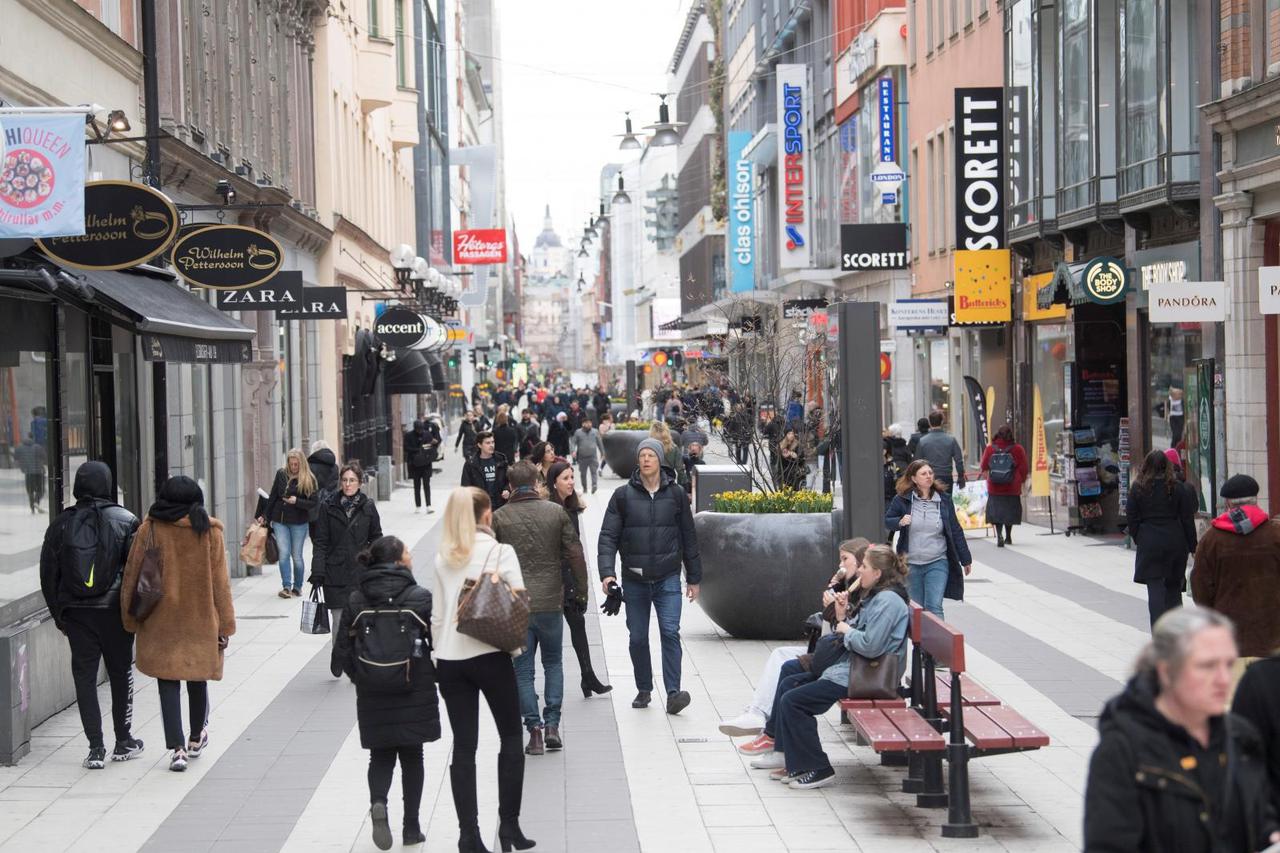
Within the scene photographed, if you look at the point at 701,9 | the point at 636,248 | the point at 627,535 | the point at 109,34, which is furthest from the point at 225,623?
the point at 636,248

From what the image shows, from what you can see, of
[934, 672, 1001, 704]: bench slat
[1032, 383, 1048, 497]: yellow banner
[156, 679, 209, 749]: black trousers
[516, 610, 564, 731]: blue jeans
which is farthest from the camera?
[1032, 383, 1048, 497]: yellow banner

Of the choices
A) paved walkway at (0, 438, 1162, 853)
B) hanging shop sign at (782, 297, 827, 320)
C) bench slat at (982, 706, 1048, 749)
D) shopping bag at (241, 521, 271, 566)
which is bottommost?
paved walkway at (0, 438, 1162, 853)

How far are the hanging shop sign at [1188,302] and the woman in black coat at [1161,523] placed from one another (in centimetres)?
597

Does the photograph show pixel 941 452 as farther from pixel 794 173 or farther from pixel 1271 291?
pixel 794 173

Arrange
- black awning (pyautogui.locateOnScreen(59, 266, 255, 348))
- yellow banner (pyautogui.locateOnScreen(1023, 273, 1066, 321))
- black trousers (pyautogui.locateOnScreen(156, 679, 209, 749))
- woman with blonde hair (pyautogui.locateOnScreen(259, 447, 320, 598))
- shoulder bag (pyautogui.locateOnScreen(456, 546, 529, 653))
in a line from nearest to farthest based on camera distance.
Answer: shoulder bag (pyautogui.locateOnScreen(456, 546, 529, 653))
black trousers (pyautogui.locateOnScreen(156, 679, 209, 749))
black awning (pyautogui.locateOnScreen(59, 266, 255, 348))
woman with blonde hair (pyautogui.locateOnScreen(259, 447, 320, 598))
yellow banner (pyautogui.locateOnScreen(1023, 273, 1066, 321))

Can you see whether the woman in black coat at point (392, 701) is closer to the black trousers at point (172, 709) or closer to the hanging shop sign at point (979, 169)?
the black trousers at point (172, 709)

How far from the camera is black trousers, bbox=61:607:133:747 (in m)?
10.7

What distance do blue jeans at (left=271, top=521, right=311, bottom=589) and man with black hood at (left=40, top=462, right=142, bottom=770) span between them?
841 cm

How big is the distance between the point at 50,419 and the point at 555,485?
12.2ft

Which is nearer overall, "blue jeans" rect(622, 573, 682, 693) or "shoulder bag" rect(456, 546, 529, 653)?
"shoulder bag" rect(456, 546, 529, 653)

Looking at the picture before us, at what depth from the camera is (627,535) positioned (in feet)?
39.9

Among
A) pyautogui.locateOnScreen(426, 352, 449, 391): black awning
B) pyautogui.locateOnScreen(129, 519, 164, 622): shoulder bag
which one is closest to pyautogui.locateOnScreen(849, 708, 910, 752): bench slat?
pyautogui.locateOnScreen(129, 519, 164, 622): shoulder bag

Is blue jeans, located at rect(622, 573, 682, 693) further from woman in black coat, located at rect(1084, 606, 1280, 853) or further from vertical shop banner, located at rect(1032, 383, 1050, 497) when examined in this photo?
vertical shop banner, located at rect(1032, 383, 1050, 497)

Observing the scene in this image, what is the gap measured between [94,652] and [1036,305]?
2047 centimetres
